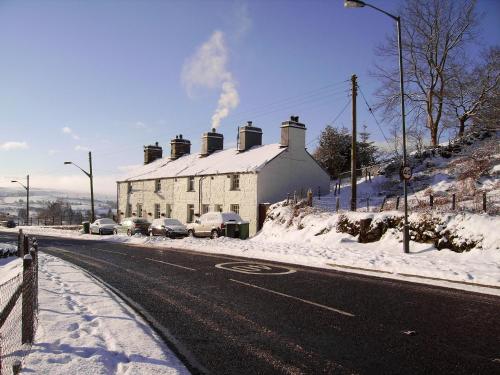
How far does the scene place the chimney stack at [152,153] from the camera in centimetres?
5503

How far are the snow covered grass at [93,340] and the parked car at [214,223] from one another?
17585 millimetres

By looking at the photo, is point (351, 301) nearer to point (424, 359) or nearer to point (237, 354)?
point (424, 359)

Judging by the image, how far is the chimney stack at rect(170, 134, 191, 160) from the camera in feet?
162

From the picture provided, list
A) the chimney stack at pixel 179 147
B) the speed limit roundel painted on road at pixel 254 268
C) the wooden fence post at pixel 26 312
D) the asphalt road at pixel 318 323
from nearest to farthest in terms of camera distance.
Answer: the asphalt road at pixel 318 323 < the wooden fence post at pixel 26 312 < the speed limit roundel painted on road at pixel 254 268 < the chimney stack at pixel 179 147

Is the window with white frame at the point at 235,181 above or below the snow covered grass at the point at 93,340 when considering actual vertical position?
above

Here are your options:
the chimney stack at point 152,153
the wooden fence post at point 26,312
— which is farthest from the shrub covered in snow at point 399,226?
the chimney stack at point 152,153

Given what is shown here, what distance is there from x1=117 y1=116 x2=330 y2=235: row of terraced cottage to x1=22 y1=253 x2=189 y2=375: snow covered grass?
Answer: 2251 centimetres

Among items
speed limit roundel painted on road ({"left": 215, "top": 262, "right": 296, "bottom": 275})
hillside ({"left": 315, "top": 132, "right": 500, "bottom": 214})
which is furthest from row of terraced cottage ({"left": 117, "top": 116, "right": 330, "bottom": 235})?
speed limit roundel painted on road ({"left": 215, "top": 262, "right": 296, "bottom": 275})

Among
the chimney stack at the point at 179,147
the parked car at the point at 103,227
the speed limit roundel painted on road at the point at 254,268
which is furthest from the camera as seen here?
the chimney stack at the point at 179,147

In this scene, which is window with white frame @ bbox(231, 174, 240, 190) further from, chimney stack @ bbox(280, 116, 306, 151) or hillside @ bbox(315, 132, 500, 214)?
hillside @ bbox(315, 132, 500, 214)

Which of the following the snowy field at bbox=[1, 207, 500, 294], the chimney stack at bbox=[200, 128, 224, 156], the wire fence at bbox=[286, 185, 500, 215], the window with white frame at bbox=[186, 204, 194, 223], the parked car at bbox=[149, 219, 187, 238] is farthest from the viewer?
the chimney stack at bbox=[200, 128, 224, 156]

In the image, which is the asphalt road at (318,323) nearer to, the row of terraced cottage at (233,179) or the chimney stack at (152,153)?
the row of terraced cottage at (233,179)

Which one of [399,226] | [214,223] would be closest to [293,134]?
[214,223]

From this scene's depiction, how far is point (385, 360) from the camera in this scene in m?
5.24
